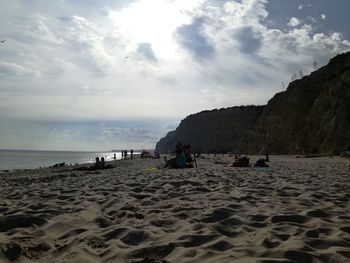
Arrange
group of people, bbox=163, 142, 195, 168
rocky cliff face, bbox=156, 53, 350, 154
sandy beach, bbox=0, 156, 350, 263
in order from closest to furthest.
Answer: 1. sandy beach, bbox=0, 156, 350, 263
2. group of people, bbox=163, 142, 195, 168
3. rocky cliff face, bbox=156, 53, 350, 154

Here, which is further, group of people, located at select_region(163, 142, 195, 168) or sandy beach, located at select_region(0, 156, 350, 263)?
group of people, located at select_region(163, 142, 195, 168)

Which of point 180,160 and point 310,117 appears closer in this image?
point 180,160

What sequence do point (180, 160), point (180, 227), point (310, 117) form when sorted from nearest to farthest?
point (180, 227), point (180, 160), point (310, 117)

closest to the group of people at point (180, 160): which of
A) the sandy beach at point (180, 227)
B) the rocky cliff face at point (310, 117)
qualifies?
the sandy beach at point (180, 227)

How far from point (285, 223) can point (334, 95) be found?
1819 inches

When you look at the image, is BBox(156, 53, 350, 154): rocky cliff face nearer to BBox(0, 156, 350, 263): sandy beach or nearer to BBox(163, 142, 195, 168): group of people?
BBox(163, 142, 195, 168): group of people

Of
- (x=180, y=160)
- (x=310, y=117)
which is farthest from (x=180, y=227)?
(x=310, y=117)

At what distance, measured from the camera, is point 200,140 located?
121062mm

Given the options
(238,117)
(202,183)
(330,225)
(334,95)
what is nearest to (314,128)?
(334,95)

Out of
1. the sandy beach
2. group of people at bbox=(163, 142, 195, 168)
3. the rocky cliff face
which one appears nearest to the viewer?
the sandy beach

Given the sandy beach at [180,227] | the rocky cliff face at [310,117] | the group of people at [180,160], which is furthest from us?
the rocky cliff face at [310,117]

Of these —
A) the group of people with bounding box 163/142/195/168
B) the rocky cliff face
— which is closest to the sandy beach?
the group of people with bounding box 163/142/195/168

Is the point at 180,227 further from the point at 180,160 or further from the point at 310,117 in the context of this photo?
the point at 310,117

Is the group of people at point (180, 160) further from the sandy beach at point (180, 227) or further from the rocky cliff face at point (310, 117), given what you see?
the rocky cliff face at point (310, 117)
